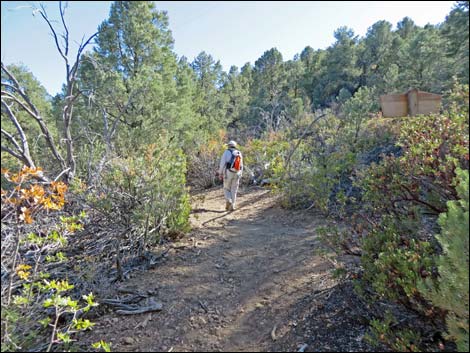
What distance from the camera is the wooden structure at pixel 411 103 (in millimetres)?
2119

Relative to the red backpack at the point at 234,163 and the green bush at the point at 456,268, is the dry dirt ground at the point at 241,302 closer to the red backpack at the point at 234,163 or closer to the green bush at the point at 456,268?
the green bush at the point at 456,268

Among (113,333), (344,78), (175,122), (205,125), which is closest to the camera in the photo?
(113,333)

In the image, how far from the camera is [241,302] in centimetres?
261

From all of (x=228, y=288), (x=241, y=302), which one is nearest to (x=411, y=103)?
(x=241, y=302)

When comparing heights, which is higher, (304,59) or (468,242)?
(304,59)

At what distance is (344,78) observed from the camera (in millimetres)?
23797

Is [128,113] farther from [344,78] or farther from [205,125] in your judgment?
[344,78]

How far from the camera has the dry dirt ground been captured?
2.09 metres

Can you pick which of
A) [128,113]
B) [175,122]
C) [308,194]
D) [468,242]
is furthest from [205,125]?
[468,242]

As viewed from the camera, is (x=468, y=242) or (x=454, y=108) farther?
(x=454, y=108)

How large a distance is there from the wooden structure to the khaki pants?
Result: 12.0 ft

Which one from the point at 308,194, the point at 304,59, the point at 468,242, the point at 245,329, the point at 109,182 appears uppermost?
the point at 304,59

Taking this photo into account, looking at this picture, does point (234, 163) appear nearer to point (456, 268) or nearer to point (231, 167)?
point (231, 167)

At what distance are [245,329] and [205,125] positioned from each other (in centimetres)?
1254
